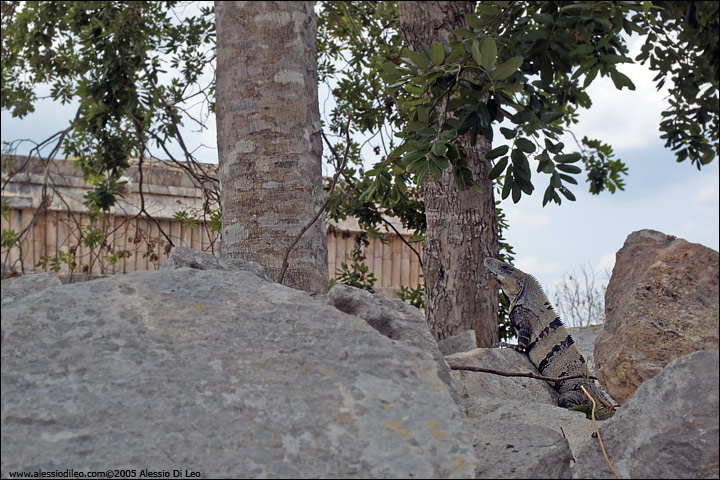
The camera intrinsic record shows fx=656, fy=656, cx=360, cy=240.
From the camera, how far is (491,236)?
5133 millimetres

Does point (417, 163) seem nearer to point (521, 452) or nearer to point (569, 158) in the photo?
point (569, 158)

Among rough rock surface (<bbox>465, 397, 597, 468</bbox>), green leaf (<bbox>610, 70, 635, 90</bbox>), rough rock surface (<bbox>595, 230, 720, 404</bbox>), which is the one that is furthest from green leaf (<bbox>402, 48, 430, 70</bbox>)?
rough rock surface (<bbox>465, 397, 597, 468</bbox>)

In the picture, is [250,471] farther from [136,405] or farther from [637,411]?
[637,411]

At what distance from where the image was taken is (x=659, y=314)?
204cm

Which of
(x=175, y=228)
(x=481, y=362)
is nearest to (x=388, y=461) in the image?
(x=481, y=362)

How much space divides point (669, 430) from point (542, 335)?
269cm

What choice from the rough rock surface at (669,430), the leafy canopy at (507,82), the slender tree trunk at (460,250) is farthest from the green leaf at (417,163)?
the slender tree trunk at (460,250)

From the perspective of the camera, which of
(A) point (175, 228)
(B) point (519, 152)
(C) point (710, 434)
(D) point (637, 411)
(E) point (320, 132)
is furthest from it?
(A) point (175, 228)

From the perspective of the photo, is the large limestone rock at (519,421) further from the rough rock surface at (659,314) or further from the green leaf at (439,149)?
the green leaf at (439,149)

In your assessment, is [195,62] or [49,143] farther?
[195,62]

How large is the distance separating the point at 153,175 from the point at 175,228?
3.13 ft

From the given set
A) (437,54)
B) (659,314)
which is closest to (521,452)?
(659,314)

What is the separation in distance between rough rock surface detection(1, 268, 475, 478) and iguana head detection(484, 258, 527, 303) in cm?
336

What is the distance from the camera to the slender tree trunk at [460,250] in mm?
5066
